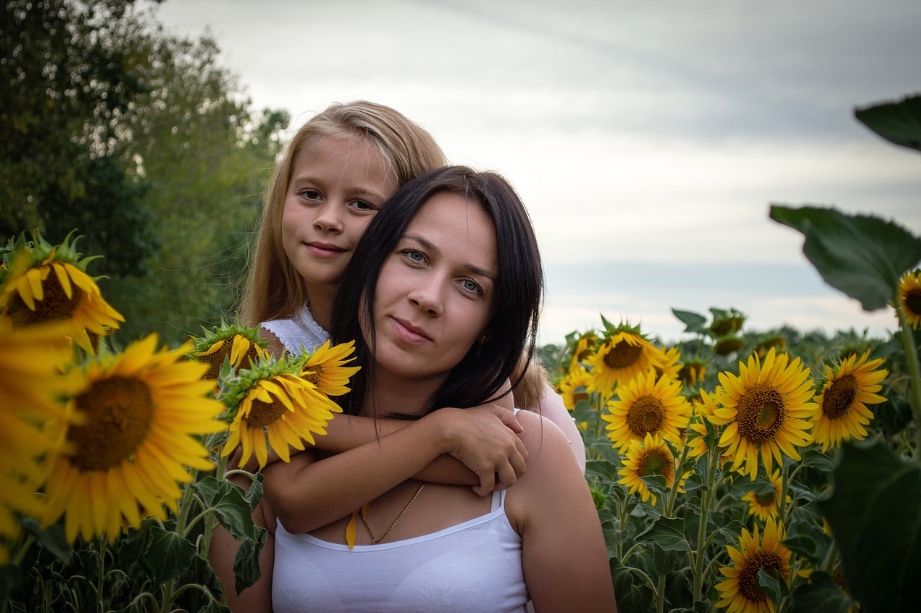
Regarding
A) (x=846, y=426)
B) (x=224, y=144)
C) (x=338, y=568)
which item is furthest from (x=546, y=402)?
(x=224, y=144)

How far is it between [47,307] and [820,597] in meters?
1.32

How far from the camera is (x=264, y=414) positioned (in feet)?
4.56

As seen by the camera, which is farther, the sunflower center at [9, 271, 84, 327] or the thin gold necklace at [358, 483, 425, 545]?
the thin gold necklace at [358, 483, 425, 545]

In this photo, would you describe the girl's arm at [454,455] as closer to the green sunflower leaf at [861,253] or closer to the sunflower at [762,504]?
the green sunflower leaf at [861,253]

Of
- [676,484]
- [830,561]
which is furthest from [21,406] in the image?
[676,484]

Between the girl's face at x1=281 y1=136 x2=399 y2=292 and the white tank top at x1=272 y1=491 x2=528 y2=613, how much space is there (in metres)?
0.95

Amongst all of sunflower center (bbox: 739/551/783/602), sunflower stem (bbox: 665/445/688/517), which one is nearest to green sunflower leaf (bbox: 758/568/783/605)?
sunflower center (bbox: 739/551/783/602)

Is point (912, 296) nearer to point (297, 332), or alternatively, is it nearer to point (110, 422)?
point (297, 332)

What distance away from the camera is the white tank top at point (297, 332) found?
259 centimetres

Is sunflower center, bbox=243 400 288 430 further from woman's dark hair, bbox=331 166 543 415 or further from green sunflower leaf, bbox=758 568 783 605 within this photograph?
green sunflower leaf, bbox=758 568 783 605

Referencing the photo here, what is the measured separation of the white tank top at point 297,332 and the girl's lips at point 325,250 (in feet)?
0.85

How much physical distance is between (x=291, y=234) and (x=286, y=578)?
3.76 ft

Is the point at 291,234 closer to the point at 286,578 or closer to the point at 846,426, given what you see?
the point at 286,578

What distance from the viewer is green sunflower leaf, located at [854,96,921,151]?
3.67 ft
